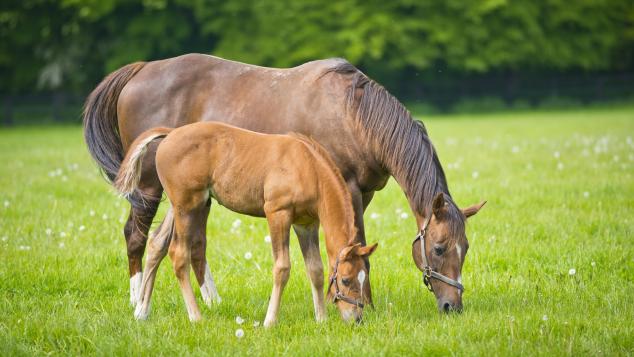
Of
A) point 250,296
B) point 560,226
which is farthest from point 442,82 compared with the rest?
point 250,296

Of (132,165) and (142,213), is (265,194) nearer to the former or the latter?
(132,165)

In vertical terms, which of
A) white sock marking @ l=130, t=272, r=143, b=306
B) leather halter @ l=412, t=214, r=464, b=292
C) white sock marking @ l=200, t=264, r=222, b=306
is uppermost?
leather halter @ l=412, t=214, r=464, b=292

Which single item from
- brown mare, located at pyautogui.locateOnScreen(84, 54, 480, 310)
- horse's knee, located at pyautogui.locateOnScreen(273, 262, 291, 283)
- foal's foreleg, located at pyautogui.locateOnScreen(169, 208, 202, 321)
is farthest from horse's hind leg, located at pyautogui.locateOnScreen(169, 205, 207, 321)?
horse's knee, located at pyautogui.locateOnScreen(273, 262, 291, 283)

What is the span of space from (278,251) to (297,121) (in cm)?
136

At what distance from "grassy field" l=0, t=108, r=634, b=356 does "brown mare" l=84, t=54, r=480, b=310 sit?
1.55 feet

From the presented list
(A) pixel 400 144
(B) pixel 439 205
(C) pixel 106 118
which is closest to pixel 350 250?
(B) pixel 439 205

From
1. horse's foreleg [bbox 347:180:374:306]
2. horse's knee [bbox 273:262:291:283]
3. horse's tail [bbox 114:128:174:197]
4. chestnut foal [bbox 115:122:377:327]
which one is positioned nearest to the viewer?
chestnut foal [bbox 115:122:377:327]

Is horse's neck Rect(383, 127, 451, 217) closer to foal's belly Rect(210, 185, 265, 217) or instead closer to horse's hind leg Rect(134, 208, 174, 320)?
foal's belly Rect(210, 185, 265, 217)

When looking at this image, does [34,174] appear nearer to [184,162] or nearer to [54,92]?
[184,162]

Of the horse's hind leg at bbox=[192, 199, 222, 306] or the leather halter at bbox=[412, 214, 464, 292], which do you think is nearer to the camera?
the leather halter at bbox=[412, 214, 464, 292]

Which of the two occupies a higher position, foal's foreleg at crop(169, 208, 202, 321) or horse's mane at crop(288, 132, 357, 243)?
horse's mane at crop(288, 132, 357, 243)

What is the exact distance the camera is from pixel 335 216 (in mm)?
4812

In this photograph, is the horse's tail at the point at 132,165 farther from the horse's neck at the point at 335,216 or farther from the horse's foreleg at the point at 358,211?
the horse's foreleg at the point at 358,211

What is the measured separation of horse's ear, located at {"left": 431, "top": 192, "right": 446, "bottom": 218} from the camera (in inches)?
200
